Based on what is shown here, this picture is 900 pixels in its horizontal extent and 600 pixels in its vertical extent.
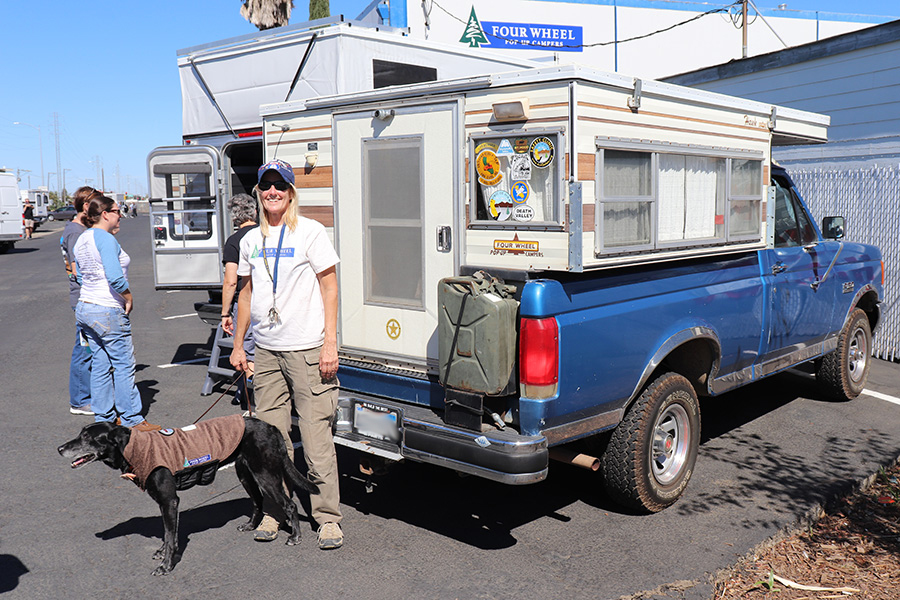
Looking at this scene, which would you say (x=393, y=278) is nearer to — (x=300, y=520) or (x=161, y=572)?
(x=300, y=520)

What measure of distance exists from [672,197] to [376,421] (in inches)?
89.1

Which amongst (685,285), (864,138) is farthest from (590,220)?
(864,138)

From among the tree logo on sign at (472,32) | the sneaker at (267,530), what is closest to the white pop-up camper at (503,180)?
the sneaker at (267,530)

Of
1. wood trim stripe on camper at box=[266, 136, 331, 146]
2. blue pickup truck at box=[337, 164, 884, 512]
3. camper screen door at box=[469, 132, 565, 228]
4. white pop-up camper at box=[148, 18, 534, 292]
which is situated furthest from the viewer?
white pop-up camper at box=[148, 18, 534, 292]

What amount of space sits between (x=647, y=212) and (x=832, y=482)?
2309mm

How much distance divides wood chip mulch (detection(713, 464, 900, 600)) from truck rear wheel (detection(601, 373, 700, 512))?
0.67 metres

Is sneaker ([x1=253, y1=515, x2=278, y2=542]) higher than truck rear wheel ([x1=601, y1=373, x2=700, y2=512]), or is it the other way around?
truck rear wheel ([x1=601, y1=373, x2=700, y2=512])

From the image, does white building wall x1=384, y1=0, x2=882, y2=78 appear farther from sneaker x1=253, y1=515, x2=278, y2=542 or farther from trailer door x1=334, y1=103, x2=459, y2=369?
sneaker x1=253, y1=515, x2=278, y2=542

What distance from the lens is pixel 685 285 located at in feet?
16.0

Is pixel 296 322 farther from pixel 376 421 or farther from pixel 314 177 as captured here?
pixel 314 177

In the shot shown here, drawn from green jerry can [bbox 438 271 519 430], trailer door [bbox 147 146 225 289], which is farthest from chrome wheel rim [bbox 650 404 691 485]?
trailer door [bbox 147 146 225 289]

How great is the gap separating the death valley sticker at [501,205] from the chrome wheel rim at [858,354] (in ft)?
15.7

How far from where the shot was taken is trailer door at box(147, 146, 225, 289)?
768 centimetres

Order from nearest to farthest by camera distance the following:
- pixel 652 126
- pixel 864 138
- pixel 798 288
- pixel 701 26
Answer: pixel 652 126
pixel 798 288
pixel 864 138
pixel 701 26
